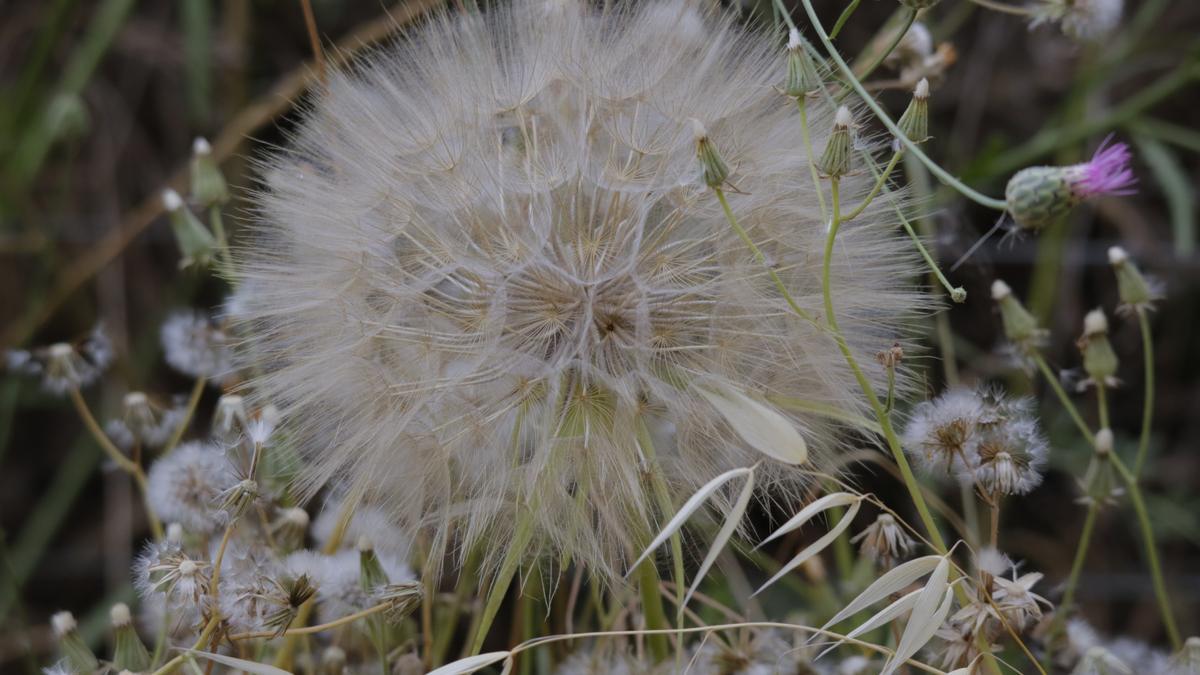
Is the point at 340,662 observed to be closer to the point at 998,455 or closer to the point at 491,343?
the point at 491,343

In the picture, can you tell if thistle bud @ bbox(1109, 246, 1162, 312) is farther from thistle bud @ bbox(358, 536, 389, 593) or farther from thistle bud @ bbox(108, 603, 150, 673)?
thistle bud @ bbox(108, 603, 150, 673)

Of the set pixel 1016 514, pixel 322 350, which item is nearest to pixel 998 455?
pixel 322 350

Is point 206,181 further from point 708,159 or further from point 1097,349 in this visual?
point 1097,349

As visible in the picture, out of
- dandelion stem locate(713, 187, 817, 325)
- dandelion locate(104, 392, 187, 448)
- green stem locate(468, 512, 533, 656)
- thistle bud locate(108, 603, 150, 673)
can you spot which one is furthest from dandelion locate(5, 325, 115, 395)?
dandelion stem locate(713, 187, 817, 325)

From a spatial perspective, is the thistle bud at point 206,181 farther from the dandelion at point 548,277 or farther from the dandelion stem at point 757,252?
the dandelion stem at point 757,252

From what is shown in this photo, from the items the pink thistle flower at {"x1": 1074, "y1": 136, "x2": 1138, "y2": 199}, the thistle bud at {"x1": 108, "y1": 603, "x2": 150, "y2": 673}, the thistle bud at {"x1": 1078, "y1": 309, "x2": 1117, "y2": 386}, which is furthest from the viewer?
the thistle bud at {"x1": 1078, "y1": 309, "x2": 1117, "y2": 386}

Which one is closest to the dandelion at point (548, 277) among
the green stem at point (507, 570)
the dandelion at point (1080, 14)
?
the green stem at point (507, 570)
